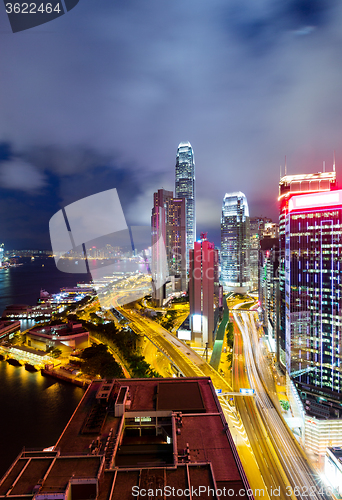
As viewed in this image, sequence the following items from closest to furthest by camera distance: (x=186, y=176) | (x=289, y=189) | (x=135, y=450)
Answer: (x=135, y=450) < (x=289, y=189) < (x=186, y=176)

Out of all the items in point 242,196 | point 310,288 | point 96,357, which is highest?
point 242,196

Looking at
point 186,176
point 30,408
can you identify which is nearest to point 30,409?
point 30,408

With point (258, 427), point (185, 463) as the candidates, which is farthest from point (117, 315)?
point (185, 463)

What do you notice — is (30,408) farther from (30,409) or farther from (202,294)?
(202,294)

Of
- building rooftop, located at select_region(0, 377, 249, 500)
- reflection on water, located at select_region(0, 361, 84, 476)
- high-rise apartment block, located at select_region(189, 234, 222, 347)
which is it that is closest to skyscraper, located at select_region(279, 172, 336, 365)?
high-rise apartment block, located at select_region(189, 234, 222, 347)

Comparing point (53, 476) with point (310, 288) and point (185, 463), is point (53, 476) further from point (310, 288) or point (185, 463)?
point (310, 288)

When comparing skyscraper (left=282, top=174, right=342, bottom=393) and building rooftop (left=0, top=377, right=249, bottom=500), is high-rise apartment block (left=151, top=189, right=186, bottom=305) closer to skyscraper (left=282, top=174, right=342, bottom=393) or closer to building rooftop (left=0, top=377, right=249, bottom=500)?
skyscraper (left=282, top=174, right=342, bottom=393)

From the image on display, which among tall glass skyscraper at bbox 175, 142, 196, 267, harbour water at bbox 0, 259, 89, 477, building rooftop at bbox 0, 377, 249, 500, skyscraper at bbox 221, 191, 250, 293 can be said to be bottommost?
harbour water at bbox 0, 259, 89, 477
